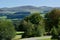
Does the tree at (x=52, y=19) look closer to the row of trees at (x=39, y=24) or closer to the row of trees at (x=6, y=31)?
the row of trees at (x=39, y=24)

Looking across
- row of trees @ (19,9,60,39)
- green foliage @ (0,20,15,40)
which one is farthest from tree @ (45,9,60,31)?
green foliage @ (0,20,15,40)

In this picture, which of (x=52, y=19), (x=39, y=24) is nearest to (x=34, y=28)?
(x=39, y=24)

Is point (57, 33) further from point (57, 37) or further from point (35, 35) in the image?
point (35, 35)

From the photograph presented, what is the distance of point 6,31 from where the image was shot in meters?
25.5

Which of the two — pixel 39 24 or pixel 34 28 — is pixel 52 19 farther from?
pixel 34 28

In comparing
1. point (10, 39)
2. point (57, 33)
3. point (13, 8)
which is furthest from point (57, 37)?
point (13, 8)

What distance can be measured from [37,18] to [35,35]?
9889mm

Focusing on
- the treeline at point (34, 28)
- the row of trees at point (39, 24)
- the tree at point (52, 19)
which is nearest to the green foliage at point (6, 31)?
the treeline at point (34, 28)

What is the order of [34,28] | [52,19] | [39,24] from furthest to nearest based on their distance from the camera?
[52,19]
[39,24]
[34,28]

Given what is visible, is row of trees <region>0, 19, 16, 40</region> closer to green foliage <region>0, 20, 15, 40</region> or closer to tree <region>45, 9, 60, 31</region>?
green foliage <region>0, 20, 15, 40</region>

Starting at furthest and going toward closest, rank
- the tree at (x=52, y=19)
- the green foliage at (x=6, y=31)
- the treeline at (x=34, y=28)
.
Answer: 1. the tree at (x=52, y=19)
2. the treeline at (x=34, y=28)
3. the green foliage at (x=6, y=31)

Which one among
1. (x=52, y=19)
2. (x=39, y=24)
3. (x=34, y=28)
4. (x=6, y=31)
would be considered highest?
(x=6, y=31)

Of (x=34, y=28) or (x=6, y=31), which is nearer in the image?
(x=6, y=31)

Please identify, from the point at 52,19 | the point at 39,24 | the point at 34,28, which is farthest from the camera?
the point at 52,19
